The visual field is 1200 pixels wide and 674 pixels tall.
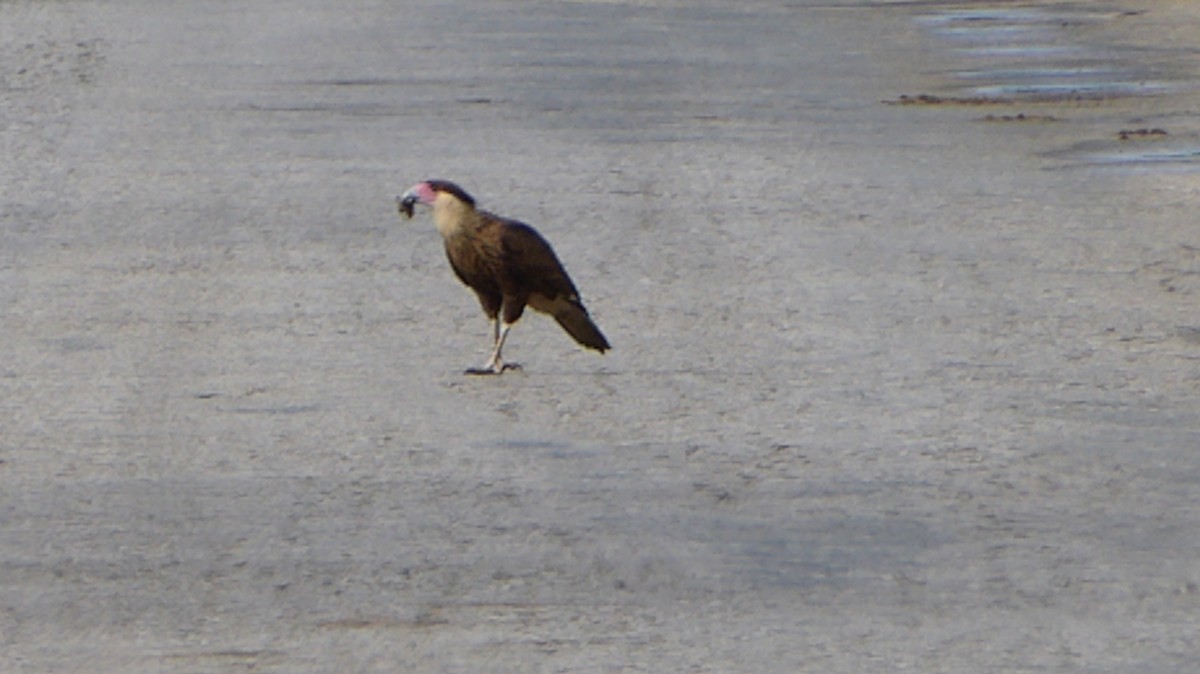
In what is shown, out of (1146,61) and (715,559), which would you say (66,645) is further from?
(1146,61)

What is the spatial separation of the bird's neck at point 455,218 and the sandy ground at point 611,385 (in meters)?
0.53

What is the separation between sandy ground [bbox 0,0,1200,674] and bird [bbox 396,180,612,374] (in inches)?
8.1

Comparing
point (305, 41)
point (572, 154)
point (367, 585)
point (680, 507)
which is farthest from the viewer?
point (305, 41)

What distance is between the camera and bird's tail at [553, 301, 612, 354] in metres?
8.46

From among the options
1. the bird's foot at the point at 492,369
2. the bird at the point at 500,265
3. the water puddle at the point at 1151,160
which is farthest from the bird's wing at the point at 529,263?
the water puddle at the point at 1151,160

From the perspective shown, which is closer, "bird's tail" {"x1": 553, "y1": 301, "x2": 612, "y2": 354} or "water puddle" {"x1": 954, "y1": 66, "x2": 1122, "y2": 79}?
"bird's tail" {"x1": 553, "y1": 301, "x2": 612, "y2": 354}

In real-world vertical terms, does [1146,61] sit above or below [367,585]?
below

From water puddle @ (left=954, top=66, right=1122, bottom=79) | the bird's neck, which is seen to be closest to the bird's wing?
the bird's neck

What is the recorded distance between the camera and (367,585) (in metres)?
6.04

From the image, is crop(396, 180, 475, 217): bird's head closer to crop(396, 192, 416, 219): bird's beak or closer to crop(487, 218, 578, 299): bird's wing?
crop(396, 192, 416, 219): bird's beak

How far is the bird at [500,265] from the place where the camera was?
27.4 ft

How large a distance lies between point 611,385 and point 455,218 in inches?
31.5

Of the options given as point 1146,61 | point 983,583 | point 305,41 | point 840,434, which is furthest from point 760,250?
point 305,41

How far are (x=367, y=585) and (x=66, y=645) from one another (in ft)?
2.63
